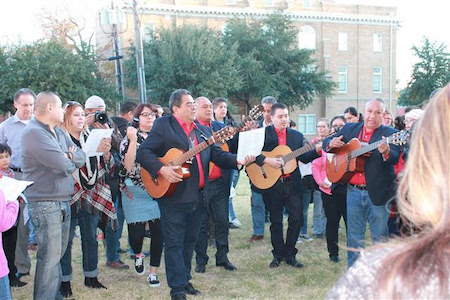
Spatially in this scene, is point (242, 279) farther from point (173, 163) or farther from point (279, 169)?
point (173, 163)

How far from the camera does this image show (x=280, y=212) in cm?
670

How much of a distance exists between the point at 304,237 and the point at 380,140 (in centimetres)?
326

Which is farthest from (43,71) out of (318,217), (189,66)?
(318,217)

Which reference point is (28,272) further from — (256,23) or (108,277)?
(256,23)

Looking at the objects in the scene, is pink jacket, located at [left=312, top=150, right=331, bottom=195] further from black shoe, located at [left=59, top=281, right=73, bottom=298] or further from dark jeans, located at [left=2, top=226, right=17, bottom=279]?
dark jeans, located at [left=2, top=226, right=17, bottom=279]

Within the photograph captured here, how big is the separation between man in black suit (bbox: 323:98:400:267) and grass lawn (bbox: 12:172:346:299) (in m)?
0.66

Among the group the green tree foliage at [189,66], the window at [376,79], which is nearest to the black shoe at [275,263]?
the green tree foliage at [189,66]

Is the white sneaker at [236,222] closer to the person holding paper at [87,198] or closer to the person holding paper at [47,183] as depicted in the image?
the person holding paper at [87,198]

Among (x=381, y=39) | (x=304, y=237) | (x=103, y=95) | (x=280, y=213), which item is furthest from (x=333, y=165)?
(x=381, y=39)

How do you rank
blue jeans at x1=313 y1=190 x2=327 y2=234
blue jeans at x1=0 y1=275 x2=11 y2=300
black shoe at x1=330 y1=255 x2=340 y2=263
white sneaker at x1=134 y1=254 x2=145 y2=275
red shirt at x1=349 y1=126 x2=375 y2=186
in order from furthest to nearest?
blue jeans at x1=313 y1=190 x2=327 y2=234
black shoe at x1=330 y1=255 x2=340 y2=263
white sneaker at x1=134 y1=254 x2=145 y2=275
red shirt at x1=349 y1=126 x2=375 y2=186
blue jeans at x1=0 y1=275 x2=11 y2=300

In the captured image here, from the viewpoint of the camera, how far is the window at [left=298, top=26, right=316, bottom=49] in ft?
144

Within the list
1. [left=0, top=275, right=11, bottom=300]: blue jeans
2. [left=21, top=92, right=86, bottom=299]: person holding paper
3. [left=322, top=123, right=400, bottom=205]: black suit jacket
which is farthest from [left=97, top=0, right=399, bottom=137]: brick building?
[left=0, top=275, right=11, bottom=300]: blue jeans

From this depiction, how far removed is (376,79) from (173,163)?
1725 inches

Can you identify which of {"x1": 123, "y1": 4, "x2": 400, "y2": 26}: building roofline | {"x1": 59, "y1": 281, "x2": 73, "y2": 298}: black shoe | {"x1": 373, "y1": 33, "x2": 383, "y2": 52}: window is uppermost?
{"x1": 123, "y1": 4, "x2": 400, "y2": 26}: building roofline
